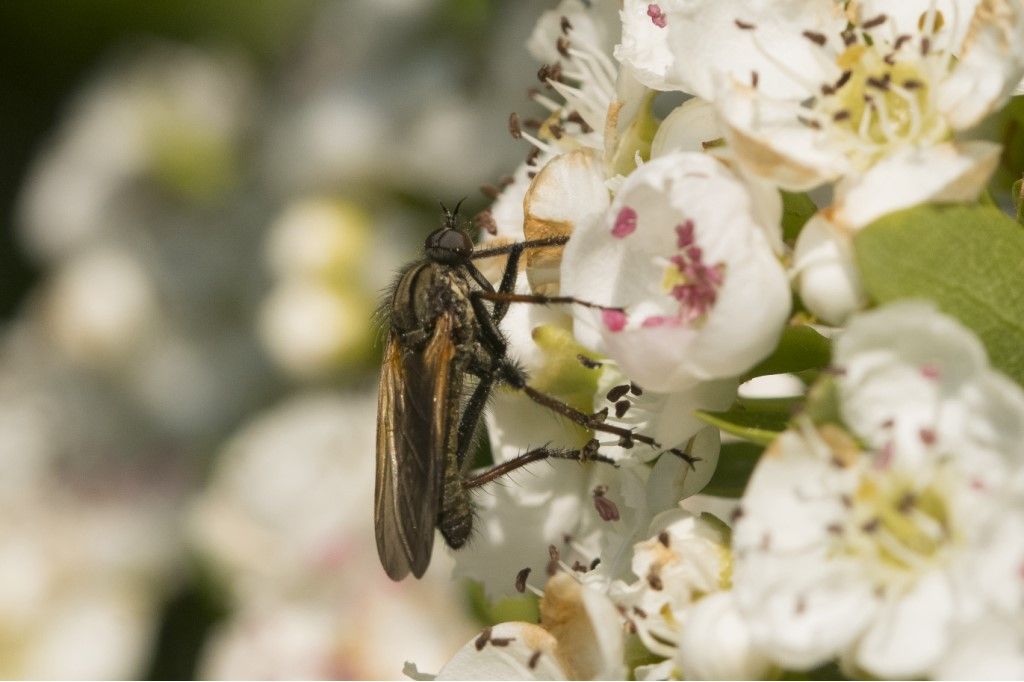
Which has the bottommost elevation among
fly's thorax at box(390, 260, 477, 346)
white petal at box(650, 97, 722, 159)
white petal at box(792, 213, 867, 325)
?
fly's thorax at box(390, 260, 477, 346)

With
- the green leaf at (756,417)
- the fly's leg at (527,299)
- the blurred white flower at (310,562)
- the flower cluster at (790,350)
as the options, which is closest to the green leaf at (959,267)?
the flower cluster at (790,350)

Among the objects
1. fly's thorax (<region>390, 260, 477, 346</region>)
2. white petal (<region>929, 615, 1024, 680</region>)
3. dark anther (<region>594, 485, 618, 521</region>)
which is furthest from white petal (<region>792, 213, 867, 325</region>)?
fly's thorax (<region>390, 260, 477, 346</region>)

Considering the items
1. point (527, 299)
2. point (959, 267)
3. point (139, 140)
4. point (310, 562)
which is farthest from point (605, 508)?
point (139, 140)

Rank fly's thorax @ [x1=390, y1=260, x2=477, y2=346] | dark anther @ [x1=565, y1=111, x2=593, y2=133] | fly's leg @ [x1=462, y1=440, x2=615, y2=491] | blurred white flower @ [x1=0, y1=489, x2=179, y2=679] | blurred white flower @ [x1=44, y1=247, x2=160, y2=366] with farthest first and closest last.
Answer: blurred white flower @ [x1=44, y1=247, x2=160, y2=366], blurred white flower @ [x1=0, y1=489, x2=179, y2=679], fly's thorax @ [x1=390, y1=260, x2=477, y2=346], dark anther @ [x1=565, y1=111, x2=593, y2=133], fly's leg @ [x1=462, y1=440, x2=615, y2=491]

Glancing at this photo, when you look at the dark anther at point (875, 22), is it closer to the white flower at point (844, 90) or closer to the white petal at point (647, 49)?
the white flower at point (844, 90)

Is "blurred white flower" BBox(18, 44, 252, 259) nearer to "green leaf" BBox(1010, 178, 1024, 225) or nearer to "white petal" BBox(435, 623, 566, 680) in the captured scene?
"white petal" BBox(435, 623, 566, 680)

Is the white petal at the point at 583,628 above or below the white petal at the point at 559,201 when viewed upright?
below

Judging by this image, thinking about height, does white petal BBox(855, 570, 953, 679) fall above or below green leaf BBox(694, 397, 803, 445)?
below
